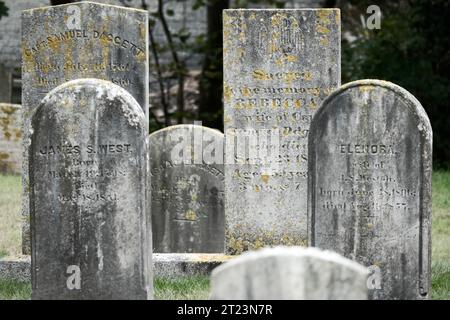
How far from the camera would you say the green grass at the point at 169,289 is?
8625mm

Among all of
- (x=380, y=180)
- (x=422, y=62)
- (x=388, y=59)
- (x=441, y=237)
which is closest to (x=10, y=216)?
(x=441, y=237)

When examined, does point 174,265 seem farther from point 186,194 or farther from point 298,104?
point 298,104

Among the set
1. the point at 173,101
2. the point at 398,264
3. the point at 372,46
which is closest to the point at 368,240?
the point at 398,264

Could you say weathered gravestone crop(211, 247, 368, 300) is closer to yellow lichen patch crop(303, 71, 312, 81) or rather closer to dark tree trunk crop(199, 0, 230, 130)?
yellow lichen patch crop(303, 71, 312, 81)

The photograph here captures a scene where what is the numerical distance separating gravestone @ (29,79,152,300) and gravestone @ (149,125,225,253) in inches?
148

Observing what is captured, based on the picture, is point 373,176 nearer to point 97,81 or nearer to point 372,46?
point 97,81

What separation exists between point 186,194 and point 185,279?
75.2 inches

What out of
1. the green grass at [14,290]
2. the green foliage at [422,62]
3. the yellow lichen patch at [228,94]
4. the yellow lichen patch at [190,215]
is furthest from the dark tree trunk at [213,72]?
the green grass at [14,290]

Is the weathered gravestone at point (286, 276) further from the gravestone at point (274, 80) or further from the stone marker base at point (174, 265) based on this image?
the gravestone at point (274, 80)

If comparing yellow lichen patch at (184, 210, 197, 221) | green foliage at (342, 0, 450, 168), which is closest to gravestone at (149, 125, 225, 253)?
yellow lichen patch at (184, 210, 197, 221)

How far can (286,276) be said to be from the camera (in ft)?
16.9

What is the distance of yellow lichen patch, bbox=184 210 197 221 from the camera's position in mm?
11547

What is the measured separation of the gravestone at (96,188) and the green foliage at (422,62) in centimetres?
1081
